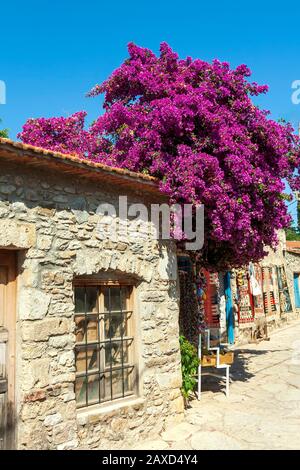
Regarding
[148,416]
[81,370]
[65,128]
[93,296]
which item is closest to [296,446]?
[148,416]

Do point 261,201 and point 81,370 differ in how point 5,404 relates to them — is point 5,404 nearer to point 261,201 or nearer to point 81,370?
point 81,370

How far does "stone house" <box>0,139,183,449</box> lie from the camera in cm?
405

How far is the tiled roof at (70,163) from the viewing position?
3.88 m

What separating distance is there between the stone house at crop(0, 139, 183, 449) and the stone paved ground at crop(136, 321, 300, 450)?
1.32 feet

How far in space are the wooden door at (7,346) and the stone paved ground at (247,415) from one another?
67.6 inches

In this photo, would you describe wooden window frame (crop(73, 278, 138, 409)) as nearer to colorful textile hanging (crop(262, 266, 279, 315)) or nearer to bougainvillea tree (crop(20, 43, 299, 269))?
bougainvillea tree (crop(20, 43, 299, 269))

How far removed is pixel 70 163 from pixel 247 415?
175 inches

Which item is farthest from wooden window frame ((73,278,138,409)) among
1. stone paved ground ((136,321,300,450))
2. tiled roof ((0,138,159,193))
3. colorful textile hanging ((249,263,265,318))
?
Answer: colorful textile hanging ((249,263,265,318))

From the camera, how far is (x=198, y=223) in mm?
5957

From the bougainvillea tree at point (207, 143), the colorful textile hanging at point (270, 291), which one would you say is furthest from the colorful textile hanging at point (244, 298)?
the bougainvillea tree at point (207, 143)

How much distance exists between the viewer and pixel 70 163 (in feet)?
14.2

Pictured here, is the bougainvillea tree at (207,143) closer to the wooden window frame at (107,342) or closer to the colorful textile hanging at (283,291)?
the wooden window frame at (107,342)

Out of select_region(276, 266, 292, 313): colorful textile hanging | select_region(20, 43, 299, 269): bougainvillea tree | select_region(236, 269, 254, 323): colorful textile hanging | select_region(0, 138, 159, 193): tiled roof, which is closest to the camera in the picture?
select_region(0, 138, 159, 193): tiled roof

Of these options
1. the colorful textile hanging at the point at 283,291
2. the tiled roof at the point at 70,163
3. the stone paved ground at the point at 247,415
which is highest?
the tiled roof at the point at 70,163
